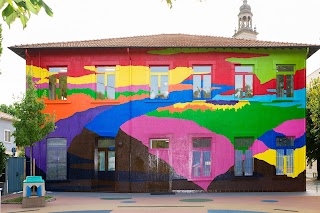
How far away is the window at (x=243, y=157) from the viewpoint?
917 inches

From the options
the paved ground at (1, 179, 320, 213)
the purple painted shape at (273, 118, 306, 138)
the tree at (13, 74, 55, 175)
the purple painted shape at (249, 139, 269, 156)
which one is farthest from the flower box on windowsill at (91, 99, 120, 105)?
the purple painted shape at (273, 118, 306, 138)

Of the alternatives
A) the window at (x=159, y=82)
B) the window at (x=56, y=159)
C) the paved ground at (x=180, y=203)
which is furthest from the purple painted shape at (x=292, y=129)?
the window at (x=56, y=159)

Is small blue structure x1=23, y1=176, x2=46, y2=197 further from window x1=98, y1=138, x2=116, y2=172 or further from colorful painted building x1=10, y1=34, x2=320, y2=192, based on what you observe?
window x1=98, y1=138, x2=116, y2=172

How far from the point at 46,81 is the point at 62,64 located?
122 cm

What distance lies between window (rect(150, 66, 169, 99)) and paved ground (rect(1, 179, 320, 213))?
16.9 feet

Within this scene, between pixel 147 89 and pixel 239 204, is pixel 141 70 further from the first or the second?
pixel 239 204

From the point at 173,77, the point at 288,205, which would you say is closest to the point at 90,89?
the point at 173,77

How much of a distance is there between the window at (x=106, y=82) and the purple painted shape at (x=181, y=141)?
1.85 metres

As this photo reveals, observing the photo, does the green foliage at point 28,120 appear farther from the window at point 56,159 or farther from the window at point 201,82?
the window at point 201,82

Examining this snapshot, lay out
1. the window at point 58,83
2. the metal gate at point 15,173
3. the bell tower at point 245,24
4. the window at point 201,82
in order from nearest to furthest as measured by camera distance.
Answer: the metal gate at point 15,173 < the window at point 201,82 < the window at point 58,83 < the bell tower at point 245,24

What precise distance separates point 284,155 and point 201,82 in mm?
5650

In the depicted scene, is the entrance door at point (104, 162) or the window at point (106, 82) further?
the window at point (106, 82)

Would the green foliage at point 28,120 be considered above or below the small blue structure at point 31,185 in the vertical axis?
above

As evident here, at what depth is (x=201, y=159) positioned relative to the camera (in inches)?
918
